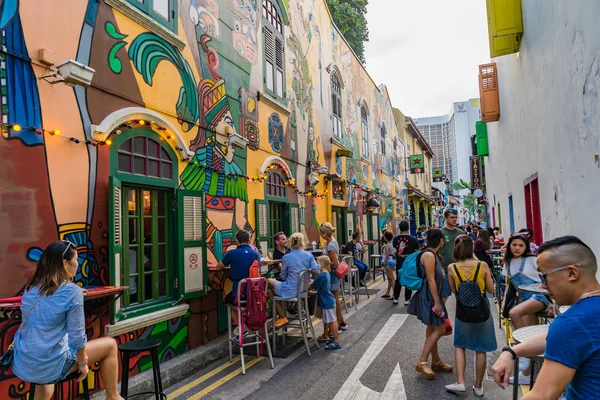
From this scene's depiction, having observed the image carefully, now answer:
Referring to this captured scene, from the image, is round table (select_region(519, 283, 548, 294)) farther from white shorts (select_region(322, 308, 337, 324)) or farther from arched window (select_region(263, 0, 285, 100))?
arched window (select_region(263, 0, 285, 100))

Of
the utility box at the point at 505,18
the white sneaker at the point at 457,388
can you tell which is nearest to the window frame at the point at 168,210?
the white sneaker at the point at 457,388

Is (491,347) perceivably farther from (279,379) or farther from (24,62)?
(24,62)

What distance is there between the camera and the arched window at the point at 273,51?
8.93 metres

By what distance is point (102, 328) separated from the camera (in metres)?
4.39

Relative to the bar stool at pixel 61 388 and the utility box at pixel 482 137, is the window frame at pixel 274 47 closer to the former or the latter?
the bar stool at pixel 61 388

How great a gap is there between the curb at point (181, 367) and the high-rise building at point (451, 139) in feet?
206

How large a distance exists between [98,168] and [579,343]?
4.54 meters

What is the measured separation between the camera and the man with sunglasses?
1588mm

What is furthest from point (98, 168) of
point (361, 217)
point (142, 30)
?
point (361, 217)

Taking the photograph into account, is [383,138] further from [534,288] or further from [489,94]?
[534,288]

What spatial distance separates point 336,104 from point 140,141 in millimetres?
9708

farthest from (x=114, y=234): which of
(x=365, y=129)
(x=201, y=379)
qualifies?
(x=365, y=129)

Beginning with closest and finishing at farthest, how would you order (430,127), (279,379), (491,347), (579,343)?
(579,343)
(491,347)
(279,379)
(430,127)

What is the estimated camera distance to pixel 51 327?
3008 millimetres
